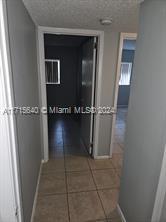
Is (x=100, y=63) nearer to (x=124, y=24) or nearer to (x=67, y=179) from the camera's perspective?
(x=124, y=24)

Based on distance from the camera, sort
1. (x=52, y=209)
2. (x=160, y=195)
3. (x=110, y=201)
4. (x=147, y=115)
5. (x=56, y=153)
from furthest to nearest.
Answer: (x=56, y=153) → (x=110, y=201) → (x=52, y=209) → (x=147, y=115) → (x=160, y=195)

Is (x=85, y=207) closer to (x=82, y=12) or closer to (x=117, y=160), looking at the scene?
(x=117, y=160)

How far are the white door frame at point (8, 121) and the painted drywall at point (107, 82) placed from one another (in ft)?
5.56

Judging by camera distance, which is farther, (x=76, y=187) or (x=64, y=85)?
(x=64, y=85)

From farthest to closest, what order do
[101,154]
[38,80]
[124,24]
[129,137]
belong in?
1. [101,154]
2. [38,80]
3. [124,24]
4. [129,137]

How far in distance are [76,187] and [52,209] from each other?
1.51 ft

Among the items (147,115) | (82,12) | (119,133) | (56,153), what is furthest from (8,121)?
(119,133)

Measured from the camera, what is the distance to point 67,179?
7.79 ft

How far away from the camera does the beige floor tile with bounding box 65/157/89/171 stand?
8.70 feet

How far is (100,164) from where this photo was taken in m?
2.76

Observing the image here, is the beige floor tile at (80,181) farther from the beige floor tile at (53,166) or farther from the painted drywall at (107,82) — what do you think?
the painted drywall at (107,82)

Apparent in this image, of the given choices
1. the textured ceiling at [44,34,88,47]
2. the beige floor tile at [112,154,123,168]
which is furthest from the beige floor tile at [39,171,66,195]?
the textured ceiling at [44,34,88,47]

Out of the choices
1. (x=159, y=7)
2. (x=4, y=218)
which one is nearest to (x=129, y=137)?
(x=159, y=7)

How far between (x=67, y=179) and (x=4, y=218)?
1.30m
